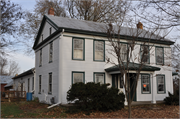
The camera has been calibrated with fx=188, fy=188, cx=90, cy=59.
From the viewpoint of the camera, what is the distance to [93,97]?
1148 centimetres

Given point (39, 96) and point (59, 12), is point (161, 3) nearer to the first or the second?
point (39, 96)

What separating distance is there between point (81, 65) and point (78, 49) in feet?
4.28

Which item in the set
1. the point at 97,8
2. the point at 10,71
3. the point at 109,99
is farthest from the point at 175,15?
the point at 10,71

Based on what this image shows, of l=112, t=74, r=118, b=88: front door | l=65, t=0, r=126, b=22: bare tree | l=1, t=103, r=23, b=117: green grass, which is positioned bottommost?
l=1, t=103, r=23, b=117: green grass

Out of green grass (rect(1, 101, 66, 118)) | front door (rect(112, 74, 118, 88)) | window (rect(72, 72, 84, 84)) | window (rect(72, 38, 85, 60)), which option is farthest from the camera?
front door (rect(112, 74, 118, 88))

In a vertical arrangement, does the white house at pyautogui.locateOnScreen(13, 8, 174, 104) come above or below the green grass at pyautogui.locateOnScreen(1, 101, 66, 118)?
above

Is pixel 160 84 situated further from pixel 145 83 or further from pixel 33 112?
pixel 33 112

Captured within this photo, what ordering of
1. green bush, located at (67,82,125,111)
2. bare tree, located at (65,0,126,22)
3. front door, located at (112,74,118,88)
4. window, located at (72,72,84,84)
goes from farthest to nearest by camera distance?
bare tree, located at (65,0,126,22) → front door, located at (112,74,118,88) → window, located at (72,72,84,84) → green bush, located at (67,82,125,111)

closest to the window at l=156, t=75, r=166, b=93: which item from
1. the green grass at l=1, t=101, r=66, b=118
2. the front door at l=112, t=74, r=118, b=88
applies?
the front door at l=112, t=74, r=118, b=88

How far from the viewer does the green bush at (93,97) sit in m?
11.3

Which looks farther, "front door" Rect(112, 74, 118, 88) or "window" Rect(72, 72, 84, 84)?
"front door" Rect(112, 74, 118, 88)

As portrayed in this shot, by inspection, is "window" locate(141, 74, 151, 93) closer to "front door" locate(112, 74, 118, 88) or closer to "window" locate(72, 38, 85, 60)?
"front door" locate(112, 74, 118, 88)

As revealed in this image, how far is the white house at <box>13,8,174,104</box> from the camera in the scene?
14.3 metres

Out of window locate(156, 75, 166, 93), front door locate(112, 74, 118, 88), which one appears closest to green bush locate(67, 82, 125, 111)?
front door locate(112, 74, 118, 88)
